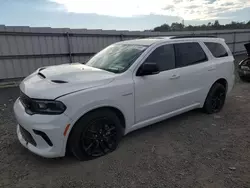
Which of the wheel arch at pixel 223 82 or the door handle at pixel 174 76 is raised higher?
the door handle at pixel 174 76

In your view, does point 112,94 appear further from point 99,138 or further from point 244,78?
point 244,78

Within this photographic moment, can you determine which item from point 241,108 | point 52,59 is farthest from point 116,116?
point 52,59

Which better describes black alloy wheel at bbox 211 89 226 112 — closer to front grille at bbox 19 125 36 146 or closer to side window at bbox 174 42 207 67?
side window at bbox 174 42 207 67

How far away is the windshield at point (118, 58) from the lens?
11.6ft

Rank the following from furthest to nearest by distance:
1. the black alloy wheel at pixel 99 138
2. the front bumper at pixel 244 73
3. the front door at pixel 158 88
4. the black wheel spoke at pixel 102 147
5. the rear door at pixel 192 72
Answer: the front bumper at pixel 244 73
the rear door at pixel 192 72
the front door at pixel 158 88
the black wheel spoke at pixel 102 147
the black alloy wheel at pixel 99 138

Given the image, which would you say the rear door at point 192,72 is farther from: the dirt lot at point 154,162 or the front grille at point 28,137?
the front grille at point 28,137

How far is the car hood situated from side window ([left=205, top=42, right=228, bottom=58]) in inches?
104

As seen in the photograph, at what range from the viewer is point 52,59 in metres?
7.67

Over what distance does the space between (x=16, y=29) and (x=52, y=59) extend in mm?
1476

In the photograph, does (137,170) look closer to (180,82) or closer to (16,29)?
(180,82)

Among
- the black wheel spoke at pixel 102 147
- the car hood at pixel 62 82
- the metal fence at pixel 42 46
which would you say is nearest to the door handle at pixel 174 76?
the car hood at pixel 62 82

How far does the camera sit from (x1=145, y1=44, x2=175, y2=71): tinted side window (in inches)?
148

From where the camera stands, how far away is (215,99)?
493cm

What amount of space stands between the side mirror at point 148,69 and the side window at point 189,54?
83cm
